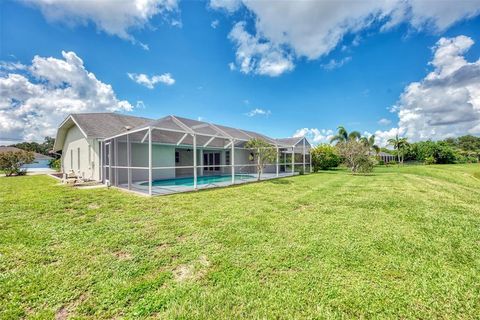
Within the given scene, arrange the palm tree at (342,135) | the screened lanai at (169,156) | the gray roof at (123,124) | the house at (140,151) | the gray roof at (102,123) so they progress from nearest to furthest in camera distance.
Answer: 1. the screened lanai at (169,156)
2. the gray roof at (123,124)
3. the house at (140,151)
4. the gray roof at (102,123)
5. the palm tree at (342,135)

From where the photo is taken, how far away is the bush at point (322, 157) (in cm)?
2595

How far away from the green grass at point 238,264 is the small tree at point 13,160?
2075cm

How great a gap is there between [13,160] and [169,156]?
17.7 m

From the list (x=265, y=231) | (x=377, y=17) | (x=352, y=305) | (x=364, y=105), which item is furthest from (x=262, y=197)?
Answer: (x=364, y=105)

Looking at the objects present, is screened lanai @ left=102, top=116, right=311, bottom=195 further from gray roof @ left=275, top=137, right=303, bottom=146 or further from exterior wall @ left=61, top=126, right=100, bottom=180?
exterior wall @ left=61, top=126, right=100, bottom=180

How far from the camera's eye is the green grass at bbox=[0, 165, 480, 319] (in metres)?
2.47

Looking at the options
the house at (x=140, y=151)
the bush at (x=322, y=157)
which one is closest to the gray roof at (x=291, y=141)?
the bush at (x=322, y=157)

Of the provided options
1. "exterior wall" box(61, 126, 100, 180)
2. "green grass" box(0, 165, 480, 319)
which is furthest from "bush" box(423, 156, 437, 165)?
"exterior wall" box(61, 126, 100, 180)

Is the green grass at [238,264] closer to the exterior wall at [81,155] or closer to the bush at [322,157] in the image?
the exterior wall at [81,155]

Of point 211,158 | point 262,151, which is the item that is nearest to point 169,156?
point 211,158

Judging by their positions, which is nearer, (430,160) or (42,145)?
(430,160)

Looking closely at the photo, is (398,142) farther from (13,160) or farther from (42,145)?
(42,145)

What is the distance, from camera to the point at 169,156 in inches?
635

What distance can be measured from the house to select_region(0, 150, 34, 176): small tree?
273 cm
